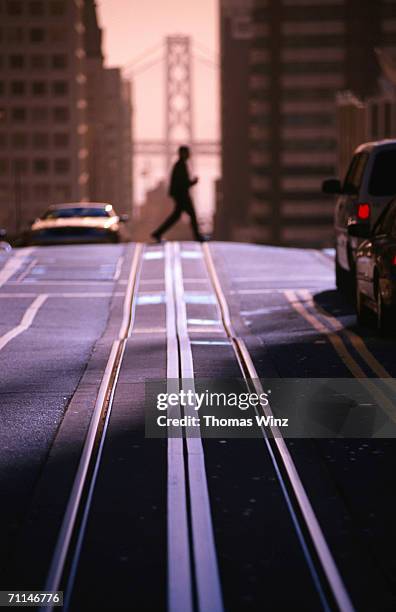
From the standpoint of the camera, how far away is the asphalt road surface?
19.5 feet

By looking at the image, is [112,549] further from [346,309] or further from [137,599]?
[346,309]

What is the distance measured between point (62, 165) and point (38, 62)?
1456 cm

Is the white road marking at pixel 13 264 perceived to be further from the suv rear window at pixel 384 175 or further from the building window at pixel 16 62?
the building window at pixel 16 62

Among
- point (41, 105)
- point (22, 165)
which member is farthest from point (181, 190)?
point (22, 165)

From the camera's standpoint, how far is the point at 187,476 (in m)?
8.00

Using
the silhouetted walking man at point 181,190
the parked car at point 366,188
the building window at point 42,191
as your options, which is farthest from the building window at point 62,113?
the parked car at point 366,188

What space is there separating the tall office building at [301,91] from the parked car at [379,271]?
169251 mm

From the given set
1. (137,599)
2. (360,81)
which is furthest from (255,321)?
(360,81)

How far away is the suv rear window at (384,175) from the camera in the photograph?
18.3 meters

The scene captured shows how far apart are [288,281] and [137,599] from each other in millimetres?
16903

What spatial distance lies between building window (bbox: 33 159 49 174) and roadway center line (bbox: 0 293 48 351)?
174530 millimetres

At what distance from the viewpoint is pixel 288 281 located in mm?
22453

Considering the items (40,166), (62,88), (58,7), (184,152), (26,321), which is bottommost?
(40,166)

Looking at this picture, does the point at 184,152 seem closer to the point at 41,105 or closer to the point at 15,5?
the point at 41,105
